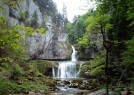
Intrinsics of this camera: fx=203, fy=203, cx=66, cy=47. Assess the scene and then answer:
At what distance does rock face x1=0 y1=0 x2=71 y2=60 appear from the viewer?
3525 cm

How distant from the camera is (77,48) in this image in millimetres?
46062

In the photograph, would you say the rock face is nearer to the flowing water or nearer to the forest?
the forest

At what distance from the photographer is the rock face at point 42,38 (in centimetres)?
3525

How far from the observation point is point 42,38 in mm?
38469

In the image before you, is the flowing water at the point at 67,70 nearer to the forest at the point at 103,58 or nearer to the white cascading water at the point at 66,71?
the white cascading water at the point at 66,71

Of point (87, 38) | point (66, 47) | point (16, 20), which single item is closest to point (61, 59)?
point (66, 47)

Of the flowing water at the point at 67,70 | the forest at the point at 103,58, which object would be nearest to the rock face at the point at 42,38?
the forest at the point at 103,58

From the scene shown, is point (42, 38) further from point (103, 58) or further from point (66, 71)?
point (103, 58)

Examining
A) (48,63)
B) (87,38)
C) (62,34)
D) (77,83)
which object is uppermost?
(62,34)

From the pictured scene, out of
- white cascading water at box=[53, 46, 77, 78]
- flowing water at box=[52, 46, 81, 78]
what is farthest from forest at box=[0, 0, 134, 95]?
white cascading water at box=[53, 46, 77, 78]

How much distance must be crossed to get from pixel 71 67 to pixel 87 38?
14735 mm

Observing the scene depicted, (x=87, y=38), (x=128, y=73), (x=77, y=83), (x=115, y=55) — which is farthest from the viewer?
(x=77, y=83)

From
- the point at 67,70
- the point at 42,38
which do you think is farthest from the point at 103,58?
the point at 42,38

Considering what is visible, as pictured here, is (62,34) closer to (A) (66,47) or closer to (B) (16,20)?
(A) (66,47)
